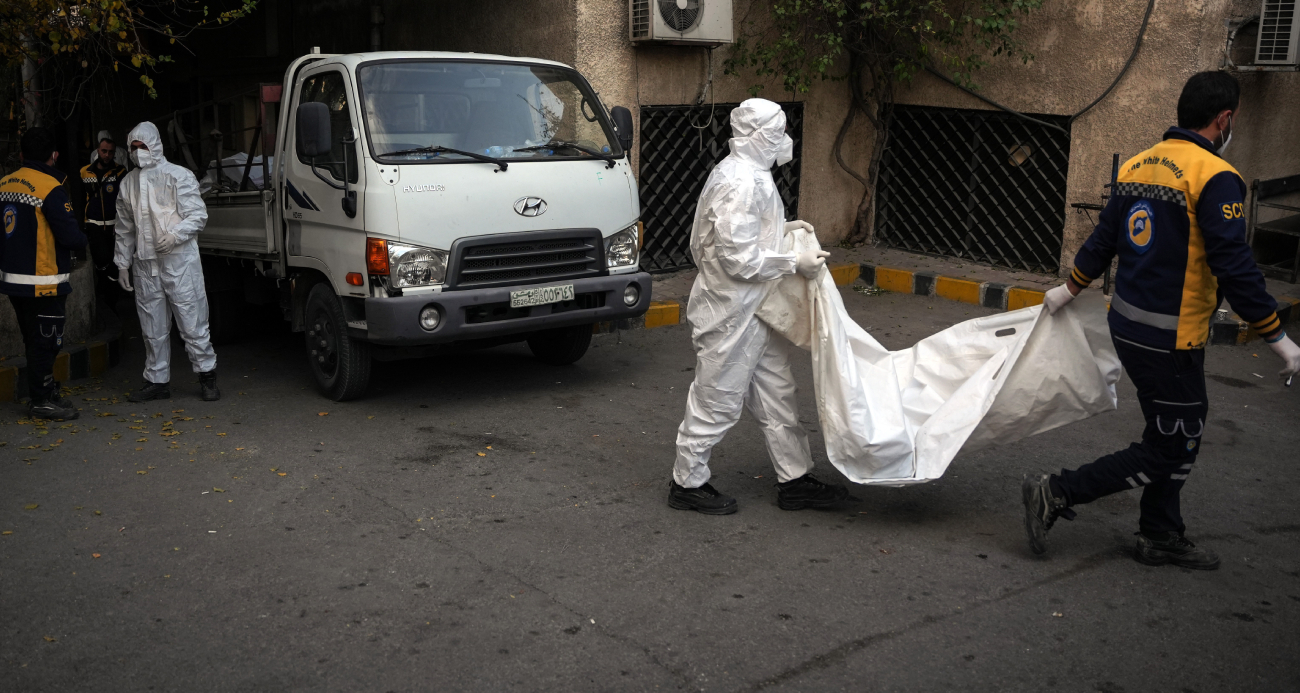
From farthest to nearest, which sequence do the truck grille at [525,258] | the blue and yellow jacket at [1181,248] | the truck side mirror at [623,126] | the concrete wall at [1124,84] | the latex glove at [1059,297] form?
1. the concrete wall at [1124,84]
2. the truck side mirror at [623,126]
3. the truck grille at [525,258]
4. the latex glove at [1059,297]
5. the blue and yellow jacket at [1181,248]

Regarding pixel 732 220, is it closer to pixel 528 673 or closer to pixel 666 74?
pixel 528 673

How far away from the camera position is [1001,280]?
10156 millimetres

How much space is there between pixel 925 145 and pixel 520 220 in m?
5.95

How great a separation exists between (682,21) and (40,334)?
558 centimetres

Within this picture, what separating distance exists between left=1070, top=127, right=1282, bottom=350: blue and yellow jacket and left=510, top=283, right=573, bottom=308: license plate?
3410mm

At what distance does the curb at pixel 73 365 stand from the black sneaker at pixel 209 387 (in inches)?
42.0

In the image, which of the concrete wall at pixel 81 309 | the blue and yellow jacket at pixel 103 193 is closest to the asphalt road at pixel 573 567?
the concrete wall at pixel 81 309

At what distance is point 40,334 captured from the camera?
250 inches

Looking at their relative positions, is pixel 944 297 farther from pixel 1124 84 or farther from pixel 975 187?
pixel 1124 84

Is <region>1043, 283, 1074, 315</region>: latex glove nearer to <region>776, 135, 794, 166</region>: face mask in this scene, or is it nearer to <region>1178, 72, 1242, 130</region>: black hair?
<region>1178, 72, 1242, 130</region>: black hair

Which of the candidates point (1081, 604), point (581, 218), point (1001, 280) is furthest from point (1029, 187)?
point (1081, 604)

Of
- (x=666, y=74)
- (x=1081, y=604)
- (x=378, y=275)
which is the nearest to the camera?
(x=1081, y=604)

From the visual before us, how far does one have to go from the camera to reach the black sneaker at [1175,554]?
14.0 feet

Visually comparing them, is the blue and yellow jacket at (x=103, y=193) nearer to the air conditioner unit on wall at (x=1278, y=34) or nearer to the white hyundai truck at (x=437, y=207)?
the white hyundai truck at (x=437, y=207)
